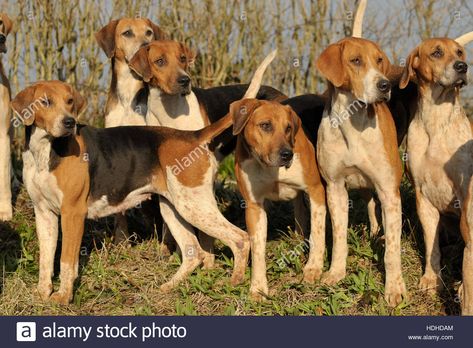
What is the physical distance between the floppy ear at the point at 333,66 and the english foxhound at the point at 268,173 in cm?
47

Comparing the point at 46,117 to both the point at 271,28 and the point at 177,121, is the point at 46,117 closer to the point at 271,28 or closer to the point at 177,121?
the point at 177,121

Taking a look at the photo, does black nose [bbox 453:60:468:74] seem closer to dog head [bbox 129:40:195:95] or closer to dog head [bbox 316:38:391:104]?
dog head [bbox 316:38:391:104]

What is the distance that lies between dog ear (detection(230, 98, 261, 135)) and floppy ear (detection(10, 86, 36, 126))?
166cm

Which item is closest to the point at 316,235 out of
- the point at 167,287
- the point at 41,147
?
the point at 167,287

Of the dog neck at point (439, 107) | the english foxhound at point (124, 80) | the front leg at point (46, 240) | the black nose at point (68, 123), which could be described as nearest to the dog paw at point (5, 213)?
the english foxhound at point (124, 80)

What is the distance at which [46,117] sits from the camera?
7.93 m

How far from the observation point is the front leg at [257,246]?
27.0 feet

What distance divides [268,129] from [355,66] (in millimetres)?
870

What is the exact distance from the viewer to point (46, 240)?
838cm

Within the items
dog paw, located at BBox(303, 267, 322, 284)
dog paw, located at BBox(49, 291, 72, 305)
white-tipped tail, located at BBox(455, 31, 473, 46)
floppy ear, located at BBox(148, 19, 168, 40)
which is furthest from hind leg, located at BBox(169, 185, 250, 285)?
white-tipped tail, located at BBox(455, 31, 473, 46)

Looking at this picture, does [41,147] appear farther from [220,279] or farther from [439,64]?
[439,64]

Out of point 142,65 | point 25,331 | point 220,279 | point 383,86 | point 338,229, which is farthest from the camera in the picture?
point 142,65

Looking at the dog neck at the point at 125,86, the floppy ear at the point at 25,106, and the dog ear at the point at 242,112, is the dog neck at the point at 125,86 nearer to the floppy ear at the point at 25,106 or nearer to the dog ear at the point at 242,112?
the dog ear at the point at 242,112

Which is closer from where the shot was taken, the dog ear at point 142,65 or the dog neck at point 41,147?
the dog neck at point 41,147
